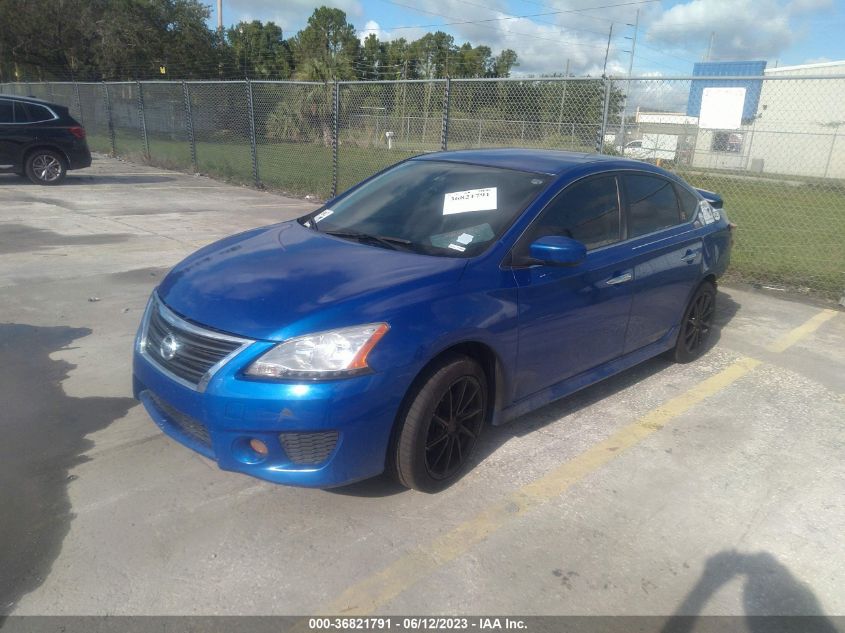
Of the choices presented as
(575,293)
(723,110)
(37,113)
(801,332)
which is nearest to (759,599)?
(575,293)

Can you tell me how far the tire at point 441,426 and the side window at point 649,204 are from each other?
1.71m

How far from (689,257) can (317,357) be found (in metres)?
3.19

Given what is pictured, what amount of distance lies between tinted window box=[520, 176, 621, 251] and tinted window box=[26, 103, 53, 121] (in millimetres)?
12535

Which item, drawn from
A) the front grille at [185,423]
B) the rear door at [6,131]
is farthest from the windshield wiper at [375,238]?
the rear door at [6,131]

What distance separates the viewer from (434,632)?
241 centimetres

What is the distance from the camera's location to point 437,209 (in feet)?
12.7

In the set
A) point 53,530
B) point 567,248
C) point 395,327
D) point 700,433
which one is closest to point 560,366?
point 567,248

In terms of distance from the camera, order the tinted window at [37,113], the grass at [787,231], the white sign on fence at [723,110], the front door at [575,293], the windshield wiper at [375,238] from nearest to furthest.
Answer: the front door at [575,293]
the windshield wiper at [375,238]
the grass at [787,231]
the white sign on fence at [723,110]
the tinted window at [37,113]

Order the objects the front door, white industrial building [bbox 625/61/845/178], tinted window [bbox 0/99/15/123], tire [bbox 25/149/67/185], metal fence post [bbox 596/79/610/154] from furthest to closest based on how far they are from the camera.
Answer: tire [bbox 25/149/67/185], tinted window [bbox 0/99/15/123], white industrial building [bbox 625/61/845/178], metal fence post [bbox 596/79/610/154], the front door

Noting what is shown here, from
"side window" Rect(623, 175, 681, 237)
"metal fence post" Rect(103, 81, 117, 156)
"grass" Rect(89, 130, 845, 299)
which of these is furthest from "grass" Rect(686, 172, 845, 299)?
"metal fence post" Rect(103, 81, 117, 156)

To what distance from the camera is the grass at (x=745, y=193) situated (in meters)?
8.34

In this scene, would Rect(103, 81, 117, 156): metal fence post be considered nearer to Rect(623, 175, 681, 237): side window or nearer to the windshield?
the windshield

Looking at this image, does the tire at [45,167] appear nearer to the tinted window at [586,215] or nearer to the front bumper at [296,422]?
the front bumper at [296,422]

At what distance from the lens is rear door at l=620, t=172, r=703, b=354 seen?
4.28 m
